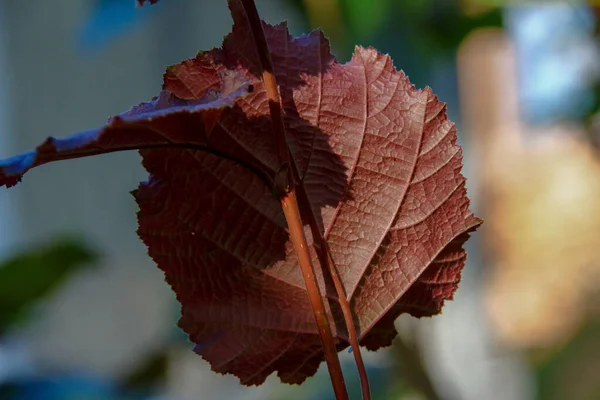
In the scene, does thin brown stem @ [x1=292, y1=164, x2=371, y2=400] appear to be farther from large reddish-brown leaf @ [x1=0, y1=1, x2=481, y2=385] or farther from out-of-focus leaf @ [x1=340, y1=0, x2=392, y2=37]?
out-of-focus leaf @ [x1=340, y1=0, x2=392, y2=37]

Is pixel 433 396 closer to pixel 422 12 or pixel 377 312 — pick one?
pixel 377 312

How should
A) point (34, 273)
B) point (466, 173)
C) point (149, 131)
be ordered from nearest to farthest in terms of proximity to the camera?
point (149, 131) → point (34, 273) → point (466, 173)

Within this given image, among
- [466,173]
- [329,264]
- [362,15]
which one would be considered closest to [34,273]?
[362,15]

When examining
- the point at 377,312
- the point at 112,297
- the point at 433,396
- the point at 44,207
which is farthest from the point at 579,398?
the point at 44,207

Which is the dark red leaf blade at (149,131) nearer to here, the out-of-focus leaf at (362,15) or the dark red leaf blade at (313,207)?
the dark red leaf blade at (313,207)

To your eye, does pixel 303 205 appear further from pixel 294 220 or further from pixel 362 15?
pixel 362 15

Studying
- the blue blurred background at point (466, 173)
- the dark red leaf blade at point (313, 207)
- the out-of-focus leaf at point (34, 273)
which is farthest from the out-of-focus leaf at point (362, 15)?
the dark red leaf blade at point (313, 207)

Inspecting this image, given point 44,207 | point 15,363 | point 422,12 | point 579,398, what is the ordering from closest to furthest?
point 579,398
point 422,12
point 15,363
point 44,207
